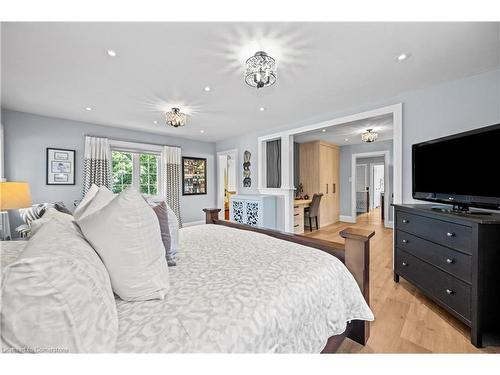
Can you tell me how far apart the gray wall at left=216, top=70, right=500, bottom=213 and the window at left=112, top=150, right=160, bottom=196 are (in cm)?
459

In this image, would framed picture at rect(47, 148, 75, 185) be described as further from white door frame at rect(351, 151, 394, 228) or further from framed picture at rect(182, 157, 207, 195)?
white door frame at rect(351, 151, 394, 228)

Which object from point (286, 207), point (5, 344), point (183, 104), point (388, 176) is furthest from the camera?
point (388, 176)

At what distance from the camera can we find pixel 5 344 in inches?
20.1

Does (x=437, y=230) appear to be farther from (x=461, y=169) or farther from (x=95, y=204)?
(x=95, y=204)

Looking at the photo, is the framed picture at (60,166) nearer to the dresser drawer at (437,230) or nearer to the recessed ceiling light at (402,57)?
the recessed ceiling light at (402,57)

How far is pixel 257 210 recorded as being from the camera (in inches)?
169

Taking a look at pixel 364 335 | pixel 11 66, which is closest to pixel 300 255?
pixel 364 335

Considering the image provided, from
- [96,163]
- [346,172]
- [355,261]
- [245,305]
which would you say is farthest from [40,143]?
[346,172]

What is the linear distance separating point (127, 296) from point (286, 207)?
11.9ft

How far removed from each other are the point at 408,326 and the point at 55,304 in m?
2.31

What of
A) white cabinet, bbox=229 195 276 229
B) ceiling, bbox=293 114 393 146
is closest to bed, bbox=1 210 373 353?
white cabinet, bbox=229 195 276 229

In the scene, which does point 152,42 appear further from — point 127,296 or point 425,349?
point 425,349

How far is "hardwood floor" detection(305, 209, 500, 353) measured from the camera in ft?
4.78

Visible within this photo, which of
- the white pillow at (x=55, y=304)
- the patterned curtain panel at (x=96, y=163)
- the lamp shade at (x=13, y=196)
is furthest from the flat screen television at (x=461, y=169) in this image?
the patterned curtain panel at (x=96, y=163)
